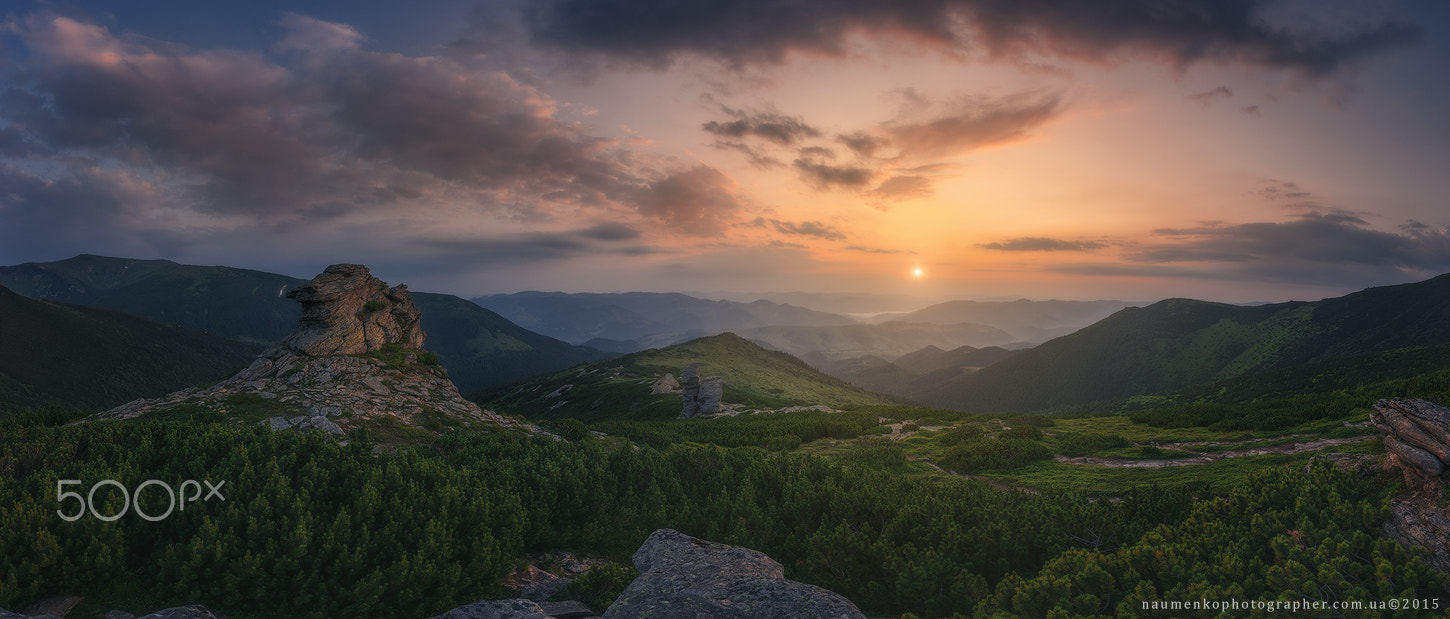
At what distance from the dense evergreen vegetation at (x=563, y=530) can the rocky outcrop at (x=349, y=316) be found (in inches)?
692

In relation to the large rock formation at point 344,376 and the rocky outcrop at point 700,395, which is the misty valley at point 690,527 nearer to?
the large rock formation at point 344,376

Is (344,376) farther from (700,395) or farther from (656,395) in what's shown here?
A: (656,395)

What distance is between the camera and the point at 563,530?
15.7 metres

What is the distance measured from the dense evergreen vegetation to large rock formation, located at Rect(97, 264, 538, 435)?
9.35m

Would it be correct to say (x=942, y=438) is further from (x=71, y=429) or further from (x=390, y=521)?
(x=71, y=429)

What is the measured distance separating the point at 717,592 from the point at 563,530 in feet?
25.2

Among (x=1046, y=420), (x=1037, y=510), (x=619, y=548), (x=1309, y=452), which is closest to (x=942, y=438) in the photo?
(x=1046, y=420)

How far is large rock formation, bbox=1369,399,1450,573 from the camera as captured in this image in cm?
941

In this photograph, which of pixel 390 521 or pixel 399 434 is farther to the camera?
pixel 399 434

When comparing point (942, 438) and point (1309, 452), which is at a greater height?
point (1309, 452)

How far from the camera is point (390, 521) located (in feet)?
39.7

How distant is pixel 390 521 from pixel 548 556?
448cm

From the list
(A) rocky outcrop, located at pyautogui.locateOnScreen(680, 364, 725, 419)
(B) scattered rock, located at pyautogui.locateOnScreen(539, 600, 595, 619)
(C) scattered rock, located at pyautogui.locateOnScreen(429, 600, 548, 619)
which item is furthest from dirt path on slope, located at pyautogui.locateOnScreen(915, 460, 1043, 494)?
(A) rocky outcrop, located at pyautogui.locateOnScreen(680, 364, 725, 419)

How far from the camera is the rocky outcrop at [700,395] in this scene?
67688 millimetres
